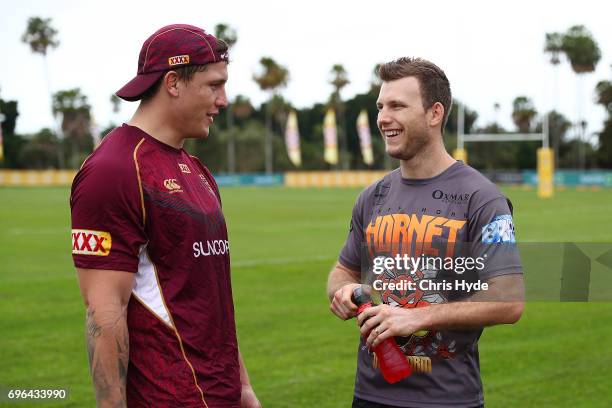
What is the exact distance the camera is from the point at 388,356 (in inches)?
137

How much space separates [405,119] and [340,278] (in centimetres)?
82

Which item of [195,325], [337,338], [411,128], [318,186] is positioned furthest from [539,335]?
[318,186]

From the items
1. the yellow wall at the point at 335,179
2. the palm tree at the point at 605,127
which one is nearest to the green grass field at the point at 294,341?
the yellow wall at the point at 335,179

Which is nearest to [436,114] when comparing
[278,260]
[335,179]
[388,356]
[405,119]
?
[405,119]

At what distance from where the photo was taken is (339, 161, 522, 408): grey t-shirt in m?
3.46

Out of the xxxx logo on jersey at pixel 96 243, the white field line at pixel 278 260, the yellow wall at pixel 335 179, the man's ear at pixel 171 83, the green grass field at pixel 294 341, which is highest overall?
Answer: the man's ear at pixel 171 83

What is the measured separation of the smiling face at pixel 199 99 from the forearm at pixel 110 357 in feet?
2.41

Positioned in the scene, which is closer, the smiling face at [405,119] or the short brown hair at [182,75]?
the short brown hair at [182,75]

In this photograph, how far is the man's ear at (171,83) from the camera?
3.17 meters

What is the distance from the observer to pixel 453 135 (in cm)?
10238

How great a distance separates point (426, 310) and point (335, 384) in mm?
4804

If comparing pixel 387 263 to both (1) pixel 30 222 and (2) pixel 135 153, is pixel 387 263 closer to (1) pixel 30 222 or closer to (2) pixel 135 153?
(2) pixel 135 153

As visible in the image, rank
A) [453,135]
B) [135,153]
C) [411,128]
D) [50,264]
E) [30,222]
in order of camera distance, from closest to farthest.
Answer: [135,153]
[411,128]
[50,264]
[30,222]
[453,135]
